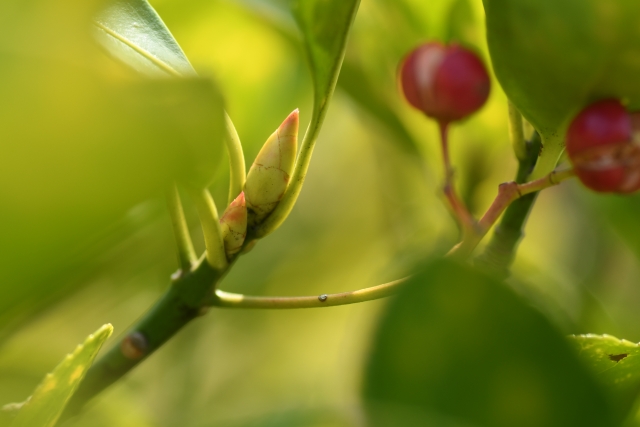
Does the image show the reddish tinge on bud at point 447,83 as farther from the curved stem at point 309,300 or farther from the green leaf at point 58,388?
the green leaf at point 58,388

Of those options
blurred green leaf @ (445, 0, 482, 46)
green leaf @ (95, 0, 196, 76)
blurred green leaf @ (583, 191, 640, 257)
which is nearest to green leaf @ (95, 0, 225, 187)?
green leaf @ (95, 0, 196, 76)

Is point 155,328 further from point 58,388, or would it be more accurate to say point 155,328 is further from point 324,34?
point 324,34


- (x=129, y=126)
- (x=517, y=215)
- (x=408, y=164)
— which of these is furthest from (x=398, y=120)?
(x=129, y=126)

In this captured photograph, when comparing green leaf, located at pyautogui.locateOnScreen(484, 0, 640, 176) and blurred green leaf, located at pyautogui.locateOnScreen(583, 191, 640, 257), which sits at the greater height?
green leaf, located at pyautogui.locateOnScreen(484, 0, 640, 176)

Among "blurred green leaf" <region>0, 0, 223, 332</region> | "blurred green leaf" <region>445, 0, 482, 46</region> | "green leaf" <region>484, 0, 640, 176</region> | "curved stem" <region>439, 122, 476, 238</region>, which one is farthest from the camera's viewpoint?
"blurred green leaf" <region>445, 0, 482, 46</region>

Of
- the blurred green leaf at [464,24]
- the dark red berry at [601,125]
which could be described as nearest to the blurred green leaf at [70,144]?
the dark red berry at [601,125]

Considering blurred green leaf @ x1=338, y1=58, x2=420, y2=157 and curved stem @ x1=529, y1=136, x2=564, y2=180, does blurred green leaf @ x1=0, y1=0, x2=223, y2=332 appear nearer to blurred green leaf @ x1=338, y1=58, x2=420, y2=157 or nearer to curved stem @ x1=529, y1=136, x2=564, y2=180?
curved stem @ x1=529, y1=136, x2=564, y2=180
